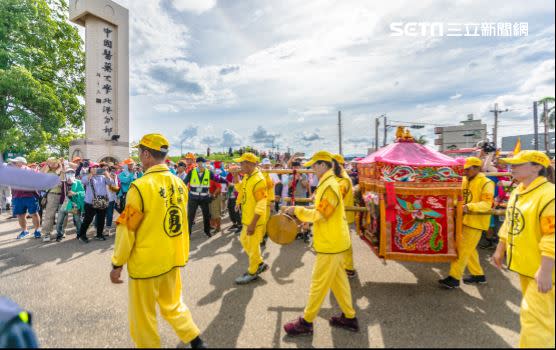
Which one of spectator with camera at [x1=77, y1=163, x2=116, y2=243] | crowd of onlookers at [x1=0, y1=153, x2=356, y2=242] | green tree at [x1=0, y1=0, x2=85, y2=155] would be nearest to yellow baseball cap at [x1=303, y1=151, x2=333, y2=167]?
crowd of onlookers at [x1=0, y1=153, x2=356, y2=242]

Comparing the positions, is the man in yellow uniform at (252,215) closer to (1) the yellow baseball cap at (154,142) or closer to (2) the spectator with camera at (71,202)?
(1) the yellow baseball cap at (154,142)

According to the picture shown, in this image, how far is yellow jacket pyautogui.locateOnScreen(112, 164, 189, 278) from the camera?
2201 mm

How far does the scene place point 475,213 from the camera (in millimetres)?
3533

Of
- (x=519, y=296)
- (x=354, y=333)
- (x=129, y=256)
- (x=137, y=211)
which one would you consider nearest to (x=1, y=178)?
(x=137, y=211)

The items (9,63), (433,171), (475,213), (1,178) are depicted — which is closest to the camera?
(1,178)

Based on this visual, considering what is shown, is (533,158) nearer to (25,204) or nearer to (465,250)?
(465,250)

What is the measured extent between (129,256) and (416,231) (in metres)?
3.19

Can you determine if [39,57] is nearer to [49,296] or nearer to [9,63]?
[9,63]

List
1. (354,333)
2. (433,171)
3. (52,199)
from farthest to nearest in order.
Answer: (52,199) → (433,171) → (354,333)

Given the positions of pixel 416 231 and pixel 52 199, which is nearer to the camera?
pixel 416 231

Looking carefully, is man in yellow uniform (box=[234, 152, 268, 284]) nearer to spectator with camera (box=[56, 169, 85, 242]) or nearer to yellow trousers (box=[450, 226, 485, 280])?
yellow trousers (box=[450, 226, 485, 280])

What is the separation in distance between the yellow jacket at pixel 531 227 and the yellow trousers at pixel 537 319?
0.54ft

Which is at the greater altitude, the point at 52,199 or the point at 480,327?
the point at 52,199

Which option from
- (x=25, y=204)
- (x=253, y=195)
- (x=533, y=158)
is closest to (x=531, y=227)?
(x=533, y=158)
